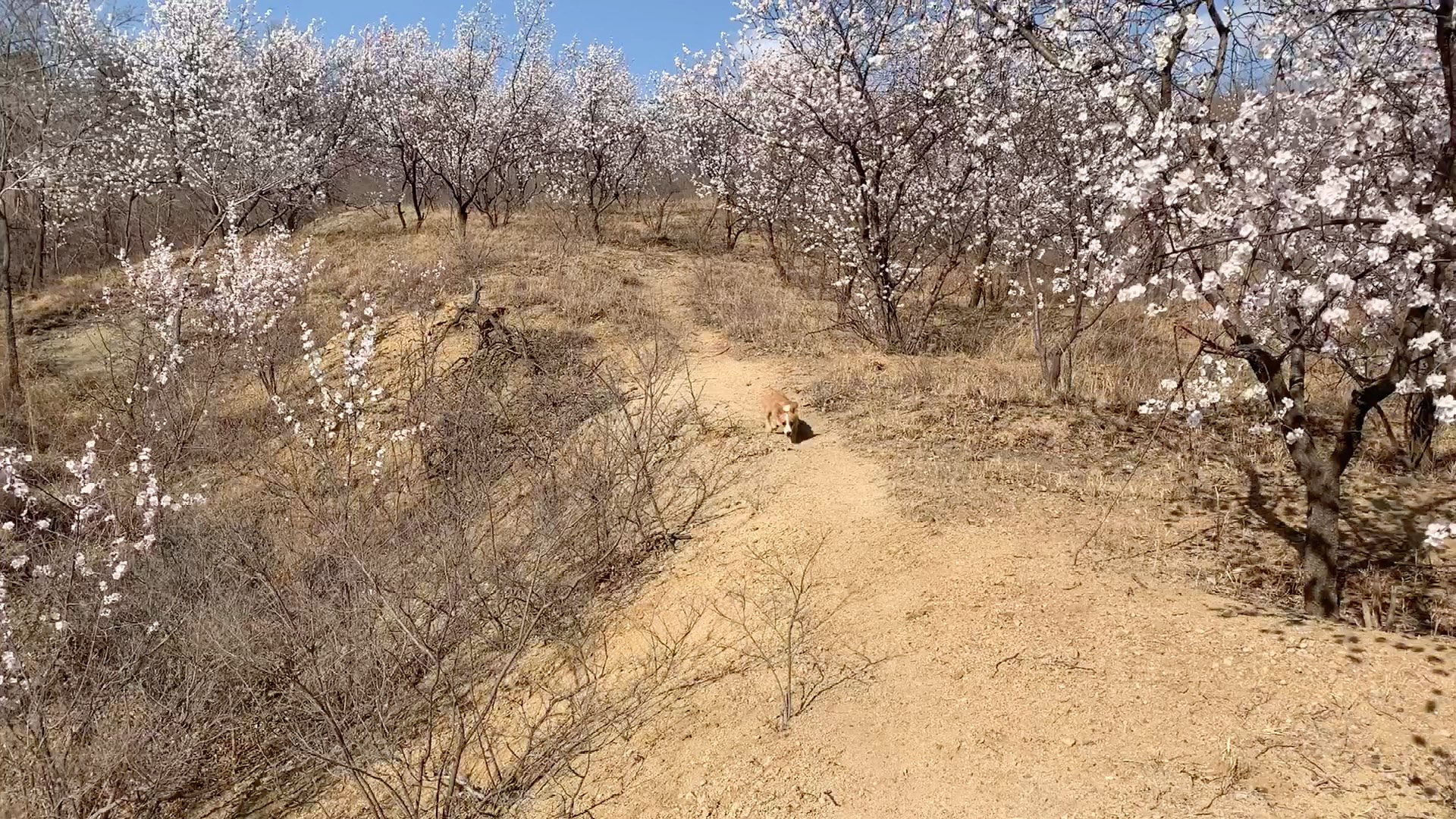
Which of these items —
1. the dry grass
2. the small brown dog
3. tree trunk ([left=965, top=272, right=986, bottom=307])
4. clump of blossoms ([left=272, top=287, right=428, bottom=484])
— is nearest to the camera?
the small brown dog

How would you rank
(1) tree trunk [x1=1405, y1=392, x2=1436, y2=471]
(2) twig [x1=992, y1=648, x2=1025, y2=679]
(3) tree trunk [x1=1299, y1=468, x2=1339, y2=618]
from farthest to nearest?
(1) tree trunk [x1=1405, y1=392, x2=1436, y2=471], (3) tree trunk [x1=1299, y1=468, x2=1339, y2=618], (2) twig [x1=992, y1=648, x2=1025, y2=679]

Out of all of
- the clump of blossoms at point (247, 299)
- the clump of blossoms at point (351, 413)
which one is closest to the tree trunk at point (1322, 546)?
the clump of blossoms at point (351, 413)

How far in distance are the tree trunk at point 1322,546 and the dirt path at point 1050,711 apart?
41 centimetres

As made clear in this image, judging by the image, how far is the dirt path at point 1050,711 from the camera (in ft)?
10.3

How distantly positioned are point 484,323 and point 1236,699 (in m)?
9.76

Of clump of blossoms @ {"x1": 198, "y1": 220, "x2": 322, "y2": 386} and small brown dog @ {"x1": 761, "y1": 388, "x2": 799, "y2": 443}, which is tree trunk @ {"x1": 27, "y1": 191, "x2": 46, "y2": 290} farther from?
small brown dog @ {"x1": 761, "y1": 388, "x2": 799, "y2": 443}

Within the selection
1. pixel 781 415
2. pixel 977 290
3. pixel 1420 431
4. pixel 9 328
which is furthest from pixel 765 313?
pixel 9 328

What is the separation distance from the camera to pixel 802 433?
299 inches

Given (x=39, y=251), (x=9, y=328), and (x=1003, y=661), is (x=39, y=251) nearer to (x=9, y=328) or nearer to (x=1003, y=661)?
(x=9, y=328)

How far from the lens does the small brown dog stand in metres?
7.48

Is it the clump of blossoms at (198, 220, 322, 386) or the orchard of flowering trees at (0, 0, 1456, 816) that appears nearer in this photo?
the orchard of flowering trees at (0, 0, 1456, 816)

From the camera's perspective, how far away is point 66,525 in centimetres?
902

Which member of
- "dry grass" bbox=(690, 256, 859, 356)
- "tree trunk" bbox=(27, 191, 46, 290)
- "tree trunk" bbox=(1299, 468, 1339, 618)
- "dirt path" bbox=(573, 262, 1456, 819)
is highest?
"tree trunk" bbox=(27, 191, 46, 290)

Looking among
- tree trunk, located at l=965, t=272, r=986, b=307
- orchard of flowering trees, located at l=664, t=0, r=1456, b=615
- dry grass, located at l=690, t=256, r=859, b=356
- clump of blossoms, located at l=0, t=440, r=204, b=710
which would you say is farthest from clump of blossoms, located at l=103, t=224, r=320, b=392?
tree trunk, located at l=965, t=272, r=986, b=307
